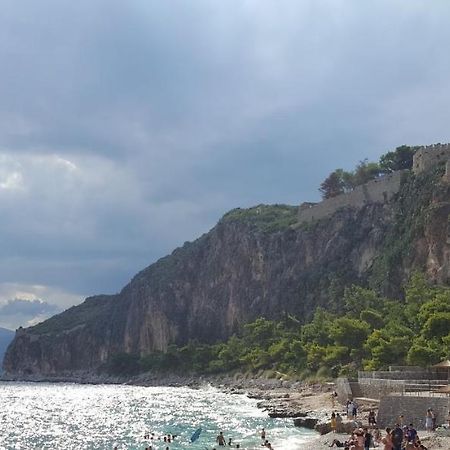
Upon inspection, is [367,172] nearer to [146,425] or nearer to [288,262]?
[288,262]

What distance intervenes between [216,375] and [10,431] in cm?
7268

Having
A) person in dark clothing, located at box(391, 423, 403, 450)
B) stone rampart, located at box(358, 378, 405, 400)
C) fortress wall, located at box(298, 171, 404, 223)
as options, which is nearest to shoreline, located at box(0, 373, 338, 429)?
stone rampart, located at box(358, 378, 405, 400)

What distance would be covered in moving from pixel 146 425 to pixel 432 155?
7184cm

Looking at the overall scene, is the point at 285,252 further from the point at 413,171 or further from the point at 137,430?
the point at 137,430

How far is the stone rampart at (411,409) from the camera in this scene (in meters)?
38.6

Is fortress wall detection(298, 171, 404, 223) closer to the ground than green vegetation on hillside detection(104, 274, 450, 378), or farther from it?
farther from it

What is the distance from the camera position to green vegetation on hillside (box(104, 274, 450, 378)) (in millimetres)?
65375

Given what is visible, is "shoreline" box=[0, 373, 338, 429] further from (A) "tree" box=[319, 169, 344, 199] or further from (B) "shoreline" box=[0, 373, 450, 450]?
(A) "tree" box=[319, 169, 344, 199]

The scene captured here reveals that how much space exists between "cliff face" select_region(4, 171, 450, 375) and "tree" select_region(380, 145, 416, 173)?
2133 cm

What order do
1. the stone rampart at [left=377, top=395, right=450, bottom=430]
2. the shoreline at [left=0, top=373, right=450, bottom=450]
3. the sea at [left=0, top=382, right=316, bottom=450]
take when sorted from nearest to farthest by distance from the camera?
the stone rampart at [left=377, top=395, right=450, bottom=430] < the shoreline at [left=0, top=373, right=450, bottom=450] < the sea at [left=0, top=382, right=316, bottom=450]

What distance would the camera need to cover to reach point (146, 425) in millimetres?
61281

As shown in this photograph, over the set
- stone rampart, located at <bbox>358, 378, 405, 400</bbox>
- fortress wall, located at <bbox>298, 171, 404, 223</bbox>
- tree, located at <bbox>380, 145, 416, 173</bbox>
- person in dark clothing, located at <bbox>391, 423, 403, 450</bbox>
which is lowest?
person in dark clothing, located at <bbox>391, 423, 403, 450</bbox>

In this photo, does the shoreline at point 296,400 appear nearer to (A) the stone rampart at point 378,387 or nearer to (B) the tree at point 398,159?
(A) the stone rampart at point 378,387

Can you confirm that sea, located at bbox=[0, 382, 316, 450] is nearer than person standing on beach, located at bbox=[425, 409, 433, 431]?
No
